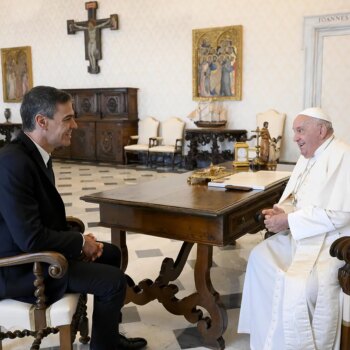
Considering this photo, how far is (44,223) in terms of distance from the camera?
2115 millimetres

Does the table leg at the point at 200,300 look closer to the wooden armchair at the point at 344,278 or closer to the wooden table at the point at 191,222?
the wooden table at the point at 191,222

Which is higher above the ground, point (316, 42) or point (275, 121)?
point (316, 42)

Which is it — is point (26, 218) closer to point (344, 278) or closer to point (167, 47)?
point (344, 278)

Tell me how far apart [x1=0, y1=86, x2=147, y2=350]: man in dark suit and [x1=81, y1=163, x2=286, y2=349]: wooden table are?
0.41 metres

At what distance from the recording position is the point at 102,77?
10.8 m

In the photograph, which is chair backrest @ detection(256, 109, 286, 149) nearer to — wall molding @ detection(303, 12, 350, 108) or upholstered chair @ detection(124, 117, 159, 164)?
wall molding @ detection(303, 12, 350, 108)

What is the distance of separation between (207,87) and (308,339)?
7.73 meters

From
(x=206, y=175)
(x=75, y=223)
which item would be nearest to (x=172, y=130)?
(x=206, y=175)

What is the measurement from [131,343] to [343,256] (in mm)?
1282

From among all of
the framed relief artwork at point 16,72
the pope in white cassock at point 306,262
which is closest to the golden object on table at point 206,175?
the pope in white cassock at point 306,262

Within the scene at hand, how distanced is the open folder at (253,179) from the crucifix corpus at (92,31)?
26.1 feet

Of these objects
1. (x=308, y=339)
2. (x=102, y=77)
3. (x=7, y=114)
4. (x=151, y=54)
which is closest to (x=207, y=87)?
(x=151, y=54)

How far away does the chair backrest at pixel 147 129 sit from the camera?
1002 centimetres

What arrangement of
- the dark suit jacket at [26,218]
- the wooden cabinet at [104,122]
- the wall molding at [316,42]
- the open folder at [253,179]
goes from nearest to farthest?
the dark suit jacket at [26,218] → the open folder at [253,179] → the wall molding at [316,42] → the wooden cabinet at [104,122]
